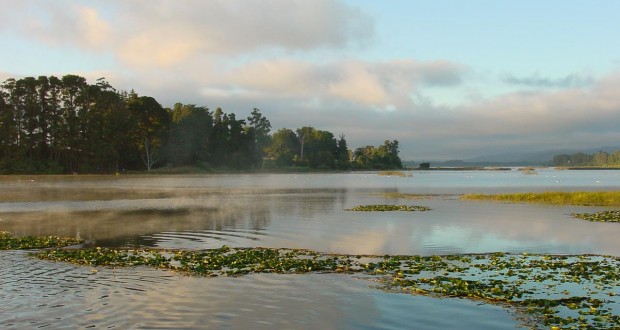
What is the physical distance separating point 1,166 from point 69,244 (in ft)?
409

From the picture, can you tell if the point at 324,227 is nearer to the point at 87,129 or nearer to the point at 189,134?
the point at 87,129

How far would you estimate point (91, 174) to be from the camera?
14925 cm

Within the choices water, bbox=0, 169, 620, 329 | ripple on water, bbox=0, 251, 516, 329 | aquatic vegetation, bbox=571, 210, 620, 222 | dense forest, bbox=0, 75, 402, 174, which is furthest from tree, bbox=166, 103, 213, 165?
ripple on water, bbox=0, 251, 516, 329

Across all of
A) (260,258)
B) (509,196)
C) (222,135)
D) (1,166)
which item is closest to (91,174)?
(1,166)

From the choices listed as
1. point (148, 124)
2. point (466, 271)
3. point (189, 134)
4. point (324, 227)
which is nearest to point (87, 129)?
point (148, 124)

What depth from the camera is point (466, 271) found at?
70.7 ft

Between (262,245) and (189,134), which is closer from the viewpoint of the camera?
(262,245)

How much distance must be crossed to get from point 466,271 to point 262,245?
1212 centimetres

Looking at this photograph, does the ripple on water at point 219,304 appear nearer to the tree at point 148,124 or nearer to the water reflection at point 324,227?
the water reflection at point 324,227

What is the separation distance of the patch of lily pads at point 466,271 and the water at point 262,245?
1010mm

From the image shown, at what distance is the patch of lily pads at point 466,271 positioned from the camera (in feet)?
52.1

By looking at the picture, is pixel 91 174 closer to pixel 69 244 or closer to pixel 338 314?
pixel 69 244

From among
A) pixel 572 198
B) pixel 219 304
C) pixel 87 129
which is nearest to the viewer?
pixel 219 304

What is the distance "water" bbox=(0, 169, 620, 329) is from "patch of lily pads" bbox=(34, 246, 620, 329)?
1.01m
